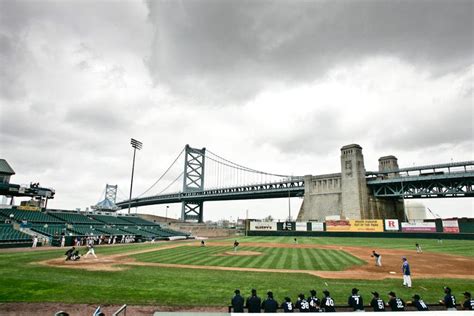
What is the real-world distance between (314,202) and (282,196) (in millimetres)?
13395

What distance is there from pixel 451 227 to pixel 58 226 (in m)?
66.0

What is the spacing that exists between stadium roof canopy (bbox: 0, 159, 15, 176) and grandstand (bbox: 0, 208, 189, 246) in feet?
31.5

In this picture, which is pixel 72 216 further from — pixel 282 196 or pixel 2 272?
pixel 282 196

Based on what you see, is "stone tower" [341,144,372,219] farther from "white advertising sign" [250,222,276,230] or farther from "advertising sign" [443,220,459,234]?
"advertising sign" [443,220,459,234]

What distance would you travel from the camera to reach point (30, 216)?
146 feet

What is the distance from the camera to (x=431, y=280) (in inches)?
705

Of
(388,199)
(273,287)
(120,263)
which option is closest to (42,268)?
(120,263)

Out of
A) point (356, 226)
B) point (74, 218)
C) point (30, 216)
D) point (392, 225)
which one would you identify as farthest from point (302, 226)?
point (30, 216)

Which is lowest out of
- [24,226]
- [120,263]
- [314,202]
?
[120,263]

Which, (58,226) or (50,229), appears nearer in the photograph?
(50,229)

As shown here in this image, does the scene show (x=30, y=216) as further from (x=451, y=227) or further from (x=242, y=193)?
(x=451, y=227)

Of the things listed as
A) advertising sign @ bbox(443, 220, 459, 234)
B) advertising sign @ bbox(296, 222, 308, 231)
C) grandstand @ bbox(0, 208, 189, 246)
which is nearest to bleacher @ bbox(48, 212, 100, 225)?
grandstand @ bbox(0, 208, 189, 246)

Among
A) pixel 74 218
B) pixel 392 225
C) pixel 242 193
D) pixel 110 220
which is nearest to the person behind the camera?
pixel 74 218

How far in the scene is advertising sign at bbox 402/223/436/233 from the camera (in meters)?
50.3
